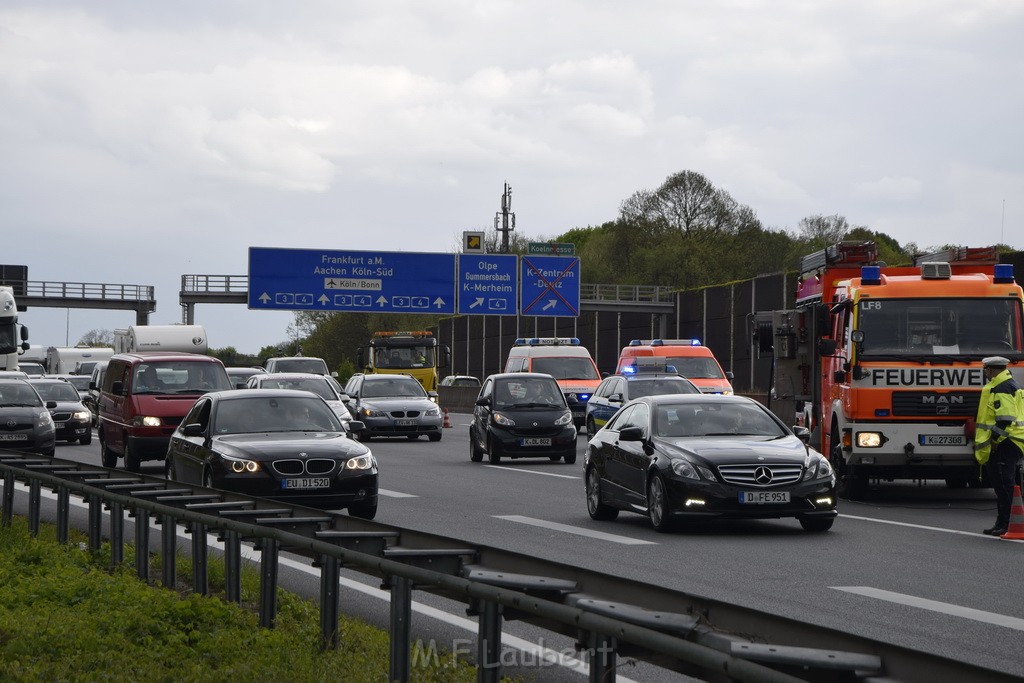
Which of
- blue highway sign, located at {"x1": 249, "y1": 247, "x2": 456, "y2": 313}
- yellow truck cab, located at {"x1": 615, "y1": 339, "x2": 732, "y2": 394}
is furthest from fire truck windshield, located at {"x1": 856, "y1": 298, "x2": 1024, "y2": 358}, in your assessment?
blue highway sign, located at {"x1": 249, "y1": 247, "x2": 456, "y2": 313}

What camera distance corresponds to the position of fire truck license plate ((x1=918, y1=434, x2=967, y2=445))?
19359mm

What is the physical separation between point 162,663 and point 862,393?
42.4ft

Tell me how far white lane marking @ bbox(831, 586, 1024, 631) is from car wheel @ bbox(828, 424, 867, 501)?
8602 mm

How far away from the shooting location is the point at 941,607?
35.0ft

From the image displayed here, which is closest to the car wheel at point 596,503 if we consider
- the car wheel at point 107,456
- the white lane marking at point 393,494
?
the white lane marking at point 393,494

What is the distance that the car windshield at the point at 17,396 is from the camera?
3005 centimetres

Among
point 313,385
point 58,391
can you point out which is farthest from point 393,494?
point 58,391

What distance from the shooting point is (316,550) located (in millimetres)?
7641

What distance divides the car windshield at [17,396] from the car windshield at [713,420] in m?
16.8

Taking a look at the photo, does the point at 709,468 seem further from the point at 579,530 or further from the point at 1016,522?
the point at 1016,522

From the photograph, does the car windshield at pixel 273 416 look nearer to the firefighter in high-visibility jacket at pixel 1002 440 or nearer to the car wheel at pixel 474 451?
the firefighter in high-visibility jacket at pixel 1002 440

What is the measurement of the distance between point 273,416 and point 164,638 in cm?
906

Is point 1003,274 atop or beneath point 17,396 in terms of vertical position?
atop

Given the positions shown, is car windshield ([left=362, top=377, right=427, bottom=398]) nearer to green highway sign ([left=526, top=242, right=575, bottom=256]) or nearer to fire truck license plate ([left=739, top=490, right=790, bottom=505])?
green highway sign ([left=526, top=242, right=575, bottom=256])
